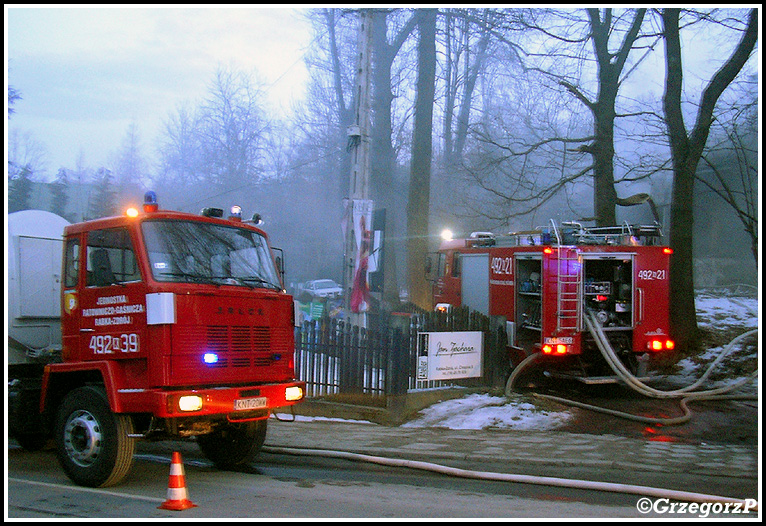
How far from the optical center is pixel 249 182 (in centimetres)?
3134

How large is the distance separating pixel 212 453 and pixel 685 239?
11.3 metres

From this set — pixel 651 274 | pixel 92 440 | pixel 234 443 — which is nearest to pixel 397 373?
pixel 234 443

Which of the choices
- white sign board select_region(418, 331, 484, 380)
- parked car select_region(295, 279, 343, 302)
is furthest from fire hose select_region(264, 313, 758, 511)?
parked car select_region(295, 279, 343, 302)

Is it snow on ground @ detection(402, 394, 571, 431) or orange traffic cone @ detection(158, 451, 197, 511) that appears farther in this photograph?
snow on ground @ detection(402, 394, 571, 431)

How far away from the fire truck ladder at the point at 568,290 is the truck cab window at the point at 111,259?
7249 millimetres

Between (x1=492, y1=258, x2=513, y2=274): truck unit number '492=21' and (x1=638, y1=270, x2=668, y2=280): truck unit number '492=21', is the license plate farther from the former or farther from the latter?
(x1=638, y1=270, x2=668, y2=280): truck unit number '492=21'

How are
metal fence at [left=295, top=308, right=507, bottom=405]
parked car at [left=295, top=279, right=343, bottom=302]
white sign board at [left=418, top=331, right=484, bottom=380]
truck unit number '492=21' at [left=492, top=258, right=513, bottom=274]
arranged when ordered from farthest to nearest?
parked car at [left=295, top=279, right=343, bottom=302] < truck unit number '492=21' at [left=492, top=258, right=513, bottom=274] < white sign board at [left=418, top=331, right=484, bottom=380] < metal fence at [left=295, top=308, right=507, bottom=405]

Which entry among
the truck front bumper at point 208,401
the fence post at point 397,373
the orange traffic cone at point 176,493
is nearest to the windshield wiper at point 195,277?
the truck front bumper at point 208,401

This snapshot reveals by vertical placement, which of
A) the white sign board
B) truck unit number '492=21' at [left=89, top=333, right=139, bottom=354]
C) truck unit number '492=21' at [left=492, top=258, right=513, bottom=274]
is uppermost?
truck unit number '492=21' at [left=492, top=258, right=513, bottom=274]

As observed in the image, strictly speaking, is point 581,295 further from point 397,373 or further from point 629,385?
point 397,373

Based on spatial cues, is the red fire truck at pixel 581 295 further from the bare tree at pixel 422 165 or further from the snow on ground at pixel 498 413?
the bare tree at pixel 422 165

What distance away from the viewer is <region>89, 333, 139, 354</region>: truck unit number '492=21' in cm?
596

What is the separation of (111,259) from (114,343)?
2.77ft

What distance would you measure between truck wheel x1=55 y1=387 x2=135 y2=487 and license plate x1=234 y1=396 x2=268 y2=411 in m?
1.05
